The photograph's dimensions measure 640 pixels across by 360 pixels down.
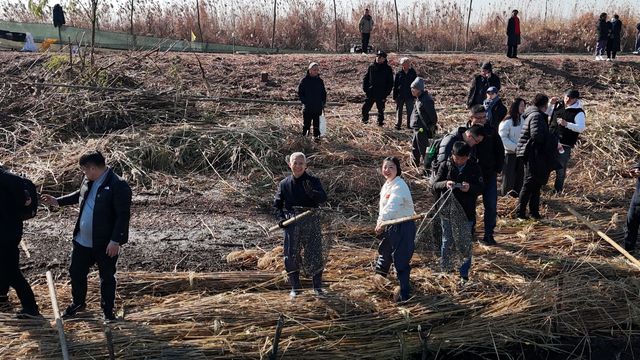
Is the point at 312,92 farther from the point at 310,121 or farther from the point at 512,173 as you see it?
the point at 512,173

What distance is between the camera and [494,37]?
70.5ft

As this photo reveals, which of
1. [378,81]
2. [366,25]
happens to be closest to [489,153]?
[378,81]

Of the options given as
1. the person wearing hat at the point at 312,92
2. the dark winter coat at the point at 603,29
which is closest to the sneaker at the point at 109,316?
the person wearing hat at the point at 312,92

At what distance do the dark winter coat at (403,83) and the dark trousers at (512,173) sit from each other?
3.32 m

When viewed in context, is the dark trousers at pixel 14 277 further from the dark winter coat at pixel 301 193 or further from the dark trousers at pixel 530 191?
the dark trousers at pixel 530 191

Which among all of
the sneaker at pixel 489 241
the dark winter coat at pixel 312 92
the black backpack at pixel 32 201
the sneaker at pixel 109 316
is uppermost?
the dark winter coat at pixel 312 92

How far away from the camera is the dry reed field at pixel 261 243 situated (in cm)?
521

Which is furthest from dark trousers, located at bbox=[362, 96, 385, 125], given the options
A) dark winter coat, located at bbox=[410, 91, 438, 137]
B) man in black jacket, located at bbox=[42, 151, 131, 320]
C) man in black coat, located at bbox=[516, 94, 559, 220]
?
man in black jacket, located at bbox=[42, 151, 131, 320]

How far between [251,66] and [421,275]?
11.0m

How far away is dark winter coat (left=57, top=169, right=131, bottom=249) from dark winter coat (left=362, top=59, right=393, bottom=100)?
6.95 meters

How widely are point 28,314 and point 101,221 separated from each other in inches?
43.1

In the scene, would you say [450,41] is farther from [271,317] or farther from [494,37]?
[271,317]

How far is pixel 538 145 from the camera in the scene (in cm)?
723

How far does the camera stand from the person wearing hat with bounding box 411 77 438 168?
8.55 metres
